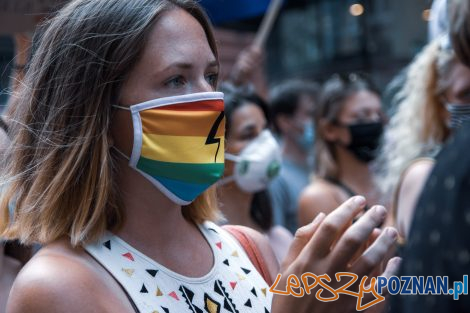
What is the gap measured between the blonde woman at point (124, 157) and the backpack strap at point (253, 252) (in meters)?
0.11

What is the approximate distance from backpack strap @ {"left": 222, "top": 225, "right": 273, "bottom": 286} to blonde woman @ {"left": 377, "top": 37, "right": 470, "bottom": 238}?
886 millimetres

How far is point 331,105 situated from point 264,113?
66 centimetres

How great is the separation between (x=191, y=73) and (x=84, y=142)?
1.23 feet

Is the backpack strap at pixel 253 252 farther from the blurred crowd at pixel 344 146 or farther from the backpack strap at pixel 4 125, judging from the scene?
the backpack strap at pixel 4 125

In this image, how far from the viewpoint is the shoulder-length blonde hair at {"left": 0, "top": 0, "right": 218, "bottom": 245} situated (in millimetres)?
1858

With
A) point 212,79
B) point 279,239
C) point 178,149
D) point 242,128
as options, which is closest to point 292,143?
point 242,128

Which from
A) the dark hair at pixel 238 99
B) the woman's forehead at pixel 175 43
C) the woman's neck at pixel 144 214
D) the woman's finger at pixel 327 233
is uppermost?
the woman's forehead at pixel 175 43

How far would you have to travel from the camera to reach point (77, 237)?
5.86 ft

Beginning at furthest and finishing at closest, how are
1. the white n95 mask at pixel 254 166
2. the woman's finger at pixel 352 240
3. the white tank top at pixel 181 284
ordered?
1. the white n95 mask at pixel 254 166
2. the white tank top at pixel 181 284
3. the woman's finger at pixel 352 240

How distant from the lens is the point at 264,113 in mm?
4309

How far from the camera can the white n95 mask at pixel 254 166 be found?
389 centimetres

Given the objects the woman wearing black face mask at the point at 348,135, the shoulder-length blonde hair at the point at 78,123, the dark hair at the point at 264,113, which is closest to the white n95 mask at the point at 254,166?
the dark hair at the point at 264,113

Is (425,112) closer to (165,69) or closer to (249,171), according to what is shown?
(249,171)

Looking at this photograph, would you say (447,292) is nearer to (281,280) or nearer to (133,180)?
(281,280)
